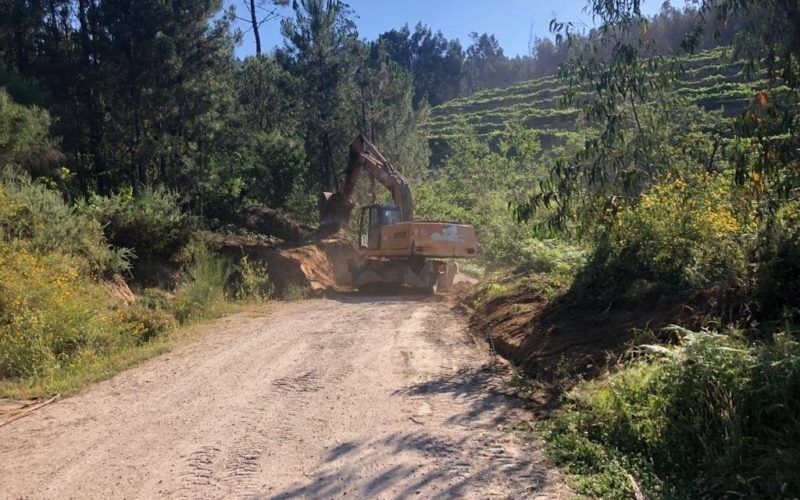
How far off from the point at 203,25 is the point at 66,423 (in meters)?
19.3

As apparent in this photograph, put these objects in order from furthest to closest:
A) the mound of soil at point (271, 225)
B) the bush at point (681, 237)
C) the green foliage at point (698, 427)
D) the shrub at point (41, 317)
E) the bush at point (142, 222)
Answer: the mound of soil at point (271, 225)
the bush at point (142, 222)
the shrub at point (41, 317)
the bush at point (681, 237)
the green foliage at point (698, 427)

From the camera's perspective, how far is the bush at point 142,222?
1602 cm

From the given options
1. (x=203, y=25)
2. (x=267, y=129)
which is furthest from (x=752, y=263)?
(x=267, y=129)

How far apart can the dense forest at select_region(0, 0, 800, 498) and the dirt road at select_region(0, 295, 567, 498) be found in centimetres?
82

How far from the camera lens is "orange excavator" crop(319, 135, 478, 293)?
20031mm

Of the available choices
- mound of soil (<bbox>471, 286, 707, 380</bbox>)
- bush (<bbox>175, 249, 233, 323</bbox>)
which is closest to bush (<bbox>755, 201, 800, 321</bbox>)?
mound of soil (<bbox>471, 286, 707, 380</bbox>)

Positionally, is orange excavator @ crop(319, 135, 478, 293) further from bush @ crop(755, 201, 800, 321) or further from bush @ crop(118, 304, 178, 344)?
bush @ crop(755, 201, 800, 321)

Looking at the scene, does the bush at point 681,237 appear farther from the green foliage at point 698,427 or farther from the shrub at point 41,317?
the shrub at point 41,317

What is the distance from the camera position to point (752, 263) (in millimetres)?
7270

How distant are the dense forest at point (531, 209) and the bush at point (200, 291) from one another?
0.23 ft

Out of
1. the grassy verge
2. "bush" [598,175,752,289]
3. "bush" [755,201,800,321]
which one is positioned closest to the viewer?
"bush" [755,201,800,321]

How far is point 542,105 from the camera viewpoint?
2980 inches

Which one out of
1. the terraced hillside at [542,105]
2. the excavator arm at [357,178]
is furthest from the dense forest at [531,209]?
the terraced hillside at [542,105]

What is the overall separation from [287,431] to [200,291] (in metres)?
9.39
